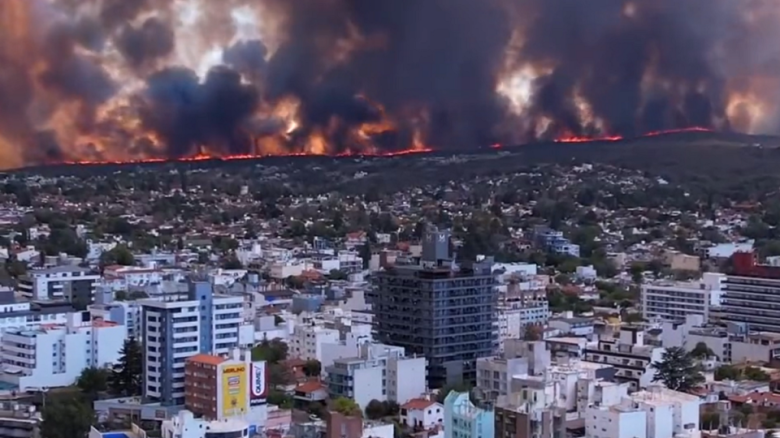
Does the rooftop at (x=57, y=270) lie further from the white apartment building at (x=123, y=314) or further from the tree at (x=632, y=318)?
the tree at (x=632, y=318)

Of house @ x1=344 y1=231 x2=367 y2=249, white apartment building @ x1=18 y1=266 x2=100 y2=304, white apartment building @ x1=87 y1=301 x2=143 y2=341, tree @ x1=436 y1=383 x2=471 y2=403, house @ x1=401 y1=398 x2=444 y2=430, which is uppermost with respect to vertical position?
house @ x1=344 y1=231 x2=367 y2=249

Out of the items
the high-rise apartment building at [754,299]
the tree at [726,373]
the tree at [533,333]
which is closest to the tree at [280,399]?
the tree at [533,333]

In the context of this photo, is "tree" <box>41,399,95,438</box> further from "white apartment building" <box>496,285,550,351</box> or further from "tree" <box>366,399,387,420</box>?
"white apartment building" <box>496,285,550,351</box>

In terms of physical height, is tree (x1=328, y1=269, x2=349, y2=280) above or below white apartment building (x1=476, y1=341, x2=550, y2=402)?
above

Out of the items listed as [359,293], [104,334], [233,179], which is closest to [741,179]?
[233,179]

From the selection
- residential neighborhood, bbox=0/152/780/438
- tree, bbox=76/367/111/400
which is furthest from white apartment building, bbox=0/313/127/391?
tree, bbox=76/367/111/400
